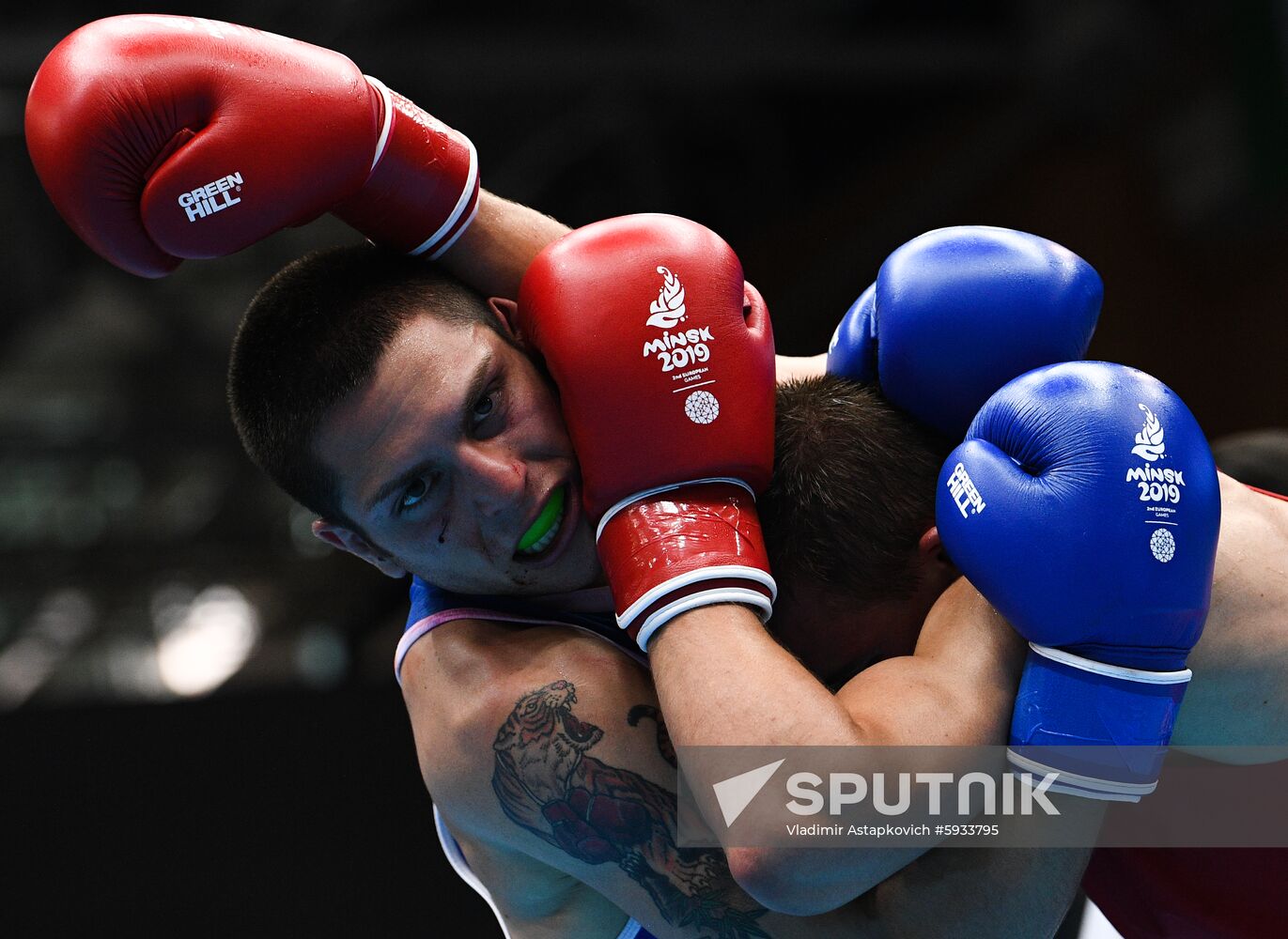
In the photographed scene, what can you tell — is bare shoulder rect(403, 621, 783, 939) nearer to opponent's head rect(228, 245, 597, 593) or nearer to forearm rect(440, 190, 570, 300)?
opponent's head rect(228, 245, 597, 593)

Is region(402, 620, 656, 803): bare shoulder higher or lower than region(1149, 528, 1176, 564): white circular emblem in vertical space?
lower

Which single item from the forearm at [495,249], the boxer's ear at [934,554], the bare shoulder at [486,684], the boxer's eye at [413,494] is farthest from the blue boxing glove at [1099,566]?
the forearm at [495,249]

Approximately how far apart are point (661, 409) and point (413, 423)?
1.18 ft

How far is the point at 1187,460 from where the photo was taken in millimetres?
1443

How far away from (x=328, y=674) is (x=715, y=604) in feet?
12.8

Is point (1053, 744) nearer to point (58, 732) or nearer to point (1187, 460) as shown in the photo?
point (1187, 460)

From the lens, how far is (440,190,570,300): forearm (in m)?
1.97

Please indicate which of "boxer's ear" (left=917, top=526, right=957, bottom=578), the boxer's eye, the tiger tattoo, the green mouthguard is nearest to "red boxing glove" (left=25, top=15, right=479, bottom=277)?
the boxer's eye

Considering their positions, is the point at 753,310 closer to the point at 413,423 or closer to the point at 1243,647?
the point at 413,423

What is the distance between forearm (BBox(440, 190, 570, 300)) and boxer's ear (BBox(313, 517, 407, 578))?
0.43 meters

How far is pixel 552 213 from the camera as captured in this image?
5.82m

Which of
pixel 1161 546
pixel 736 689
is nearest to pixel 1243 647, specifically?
pixel 1161 546

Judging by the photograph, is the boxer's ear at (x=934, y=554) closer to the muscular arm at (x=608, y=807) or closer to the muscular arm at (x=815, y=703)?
the muscular arm at (x=815, y=703)

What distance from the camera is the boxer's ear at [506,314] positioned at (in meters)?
1.92
